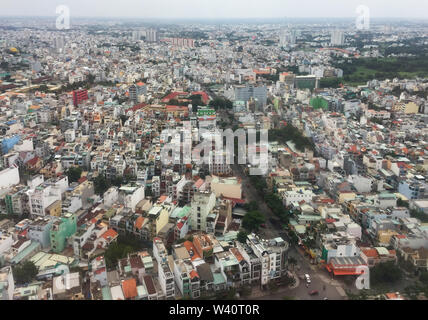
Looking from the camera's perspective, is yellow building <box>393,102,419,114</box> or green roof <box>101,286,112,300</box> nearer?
green roof <box>101,286,112,300</box>

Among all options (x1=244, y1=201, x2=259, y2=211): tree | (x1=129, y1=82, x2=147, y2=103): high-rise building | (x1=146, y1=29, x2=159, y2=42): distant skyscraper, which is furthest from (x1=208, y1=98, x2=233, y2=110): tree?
(x1=146, y1=29, x2=159, y2=42): distant skyscraper

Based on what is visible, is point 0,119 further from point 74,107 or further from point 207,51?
point 207,51

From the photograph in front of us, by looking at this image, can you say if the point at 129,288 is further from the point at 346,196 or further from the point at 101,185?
the point at 346,196

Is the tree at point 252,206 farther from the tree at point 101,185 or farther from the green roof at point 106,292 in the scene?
the green roof at point 106,292

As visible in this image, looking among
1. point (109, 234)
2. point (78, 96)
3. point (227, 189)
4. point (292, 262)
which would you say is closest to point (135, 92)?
point (78, 96)

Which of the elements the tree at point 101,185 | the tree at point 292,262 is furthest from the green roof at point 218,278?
the tree at point 101,185

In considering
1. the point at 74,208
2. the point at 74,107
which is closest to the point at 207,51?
the point at 74,107

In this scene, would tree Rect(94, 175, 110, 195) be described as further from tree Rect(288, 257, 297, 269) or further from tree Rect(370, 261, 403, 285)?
tree Rect(370, 261, 403, 285)
